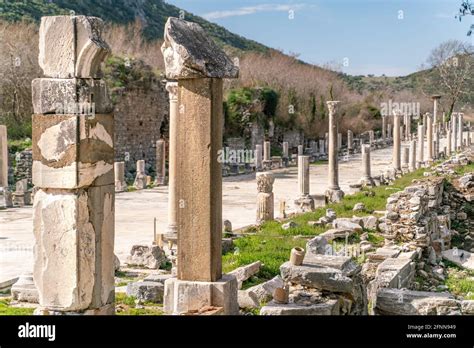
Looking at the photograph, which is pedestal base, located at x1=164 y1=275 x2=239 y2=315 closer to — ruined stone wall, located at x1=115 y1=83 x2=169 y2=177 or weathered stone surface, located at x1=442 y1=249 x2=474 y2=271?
weathered stone surface, located at x1=442 y1=249 x2=474 y2=271

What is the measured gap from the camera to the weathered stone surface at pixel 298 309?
683 centimetres

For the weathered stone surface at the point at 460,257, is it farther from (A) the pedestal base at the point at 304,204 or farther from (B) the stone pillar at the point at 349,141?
(B) the stone pillar at the point at 349,141

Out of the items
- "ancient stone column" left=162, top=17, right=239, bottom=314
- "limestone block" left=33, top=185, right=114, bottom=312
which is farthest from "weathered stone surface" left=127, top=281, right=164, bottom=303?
"limestone block" left=33, top=185, right=114, bottom=312

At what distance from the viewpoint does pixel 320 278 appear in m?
7.52

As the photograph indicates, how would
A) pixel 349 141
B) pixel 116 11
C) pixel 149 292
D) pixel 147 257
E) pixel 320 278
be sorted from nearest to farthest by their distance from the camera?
pixel 320 278
pixel 149 292
pixel 147 257
pixel 116 11
pixel 349 141

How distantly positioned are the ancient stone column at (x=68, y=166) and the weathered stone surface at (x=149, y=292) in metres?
2.87

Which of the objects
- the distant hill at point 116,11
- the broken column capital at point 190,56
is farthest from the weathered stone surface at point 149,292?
the distant hill at point 116,11

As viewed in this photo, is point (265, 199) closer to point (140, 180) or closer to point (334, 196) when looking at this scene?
point (334, 196)

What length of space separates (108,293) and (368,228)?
10013mm

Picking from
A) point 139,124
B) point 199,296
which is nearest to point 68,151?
point 199,296

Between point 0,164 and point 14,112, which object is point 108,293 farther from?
point 14,112

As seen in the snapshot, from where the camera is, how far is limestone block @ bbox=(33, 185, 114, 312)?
643 cm

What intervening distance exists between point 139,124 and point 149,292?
25.0 meters

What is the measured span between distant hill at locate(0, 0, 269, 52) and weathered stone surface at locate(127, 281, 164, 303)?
2508cm
